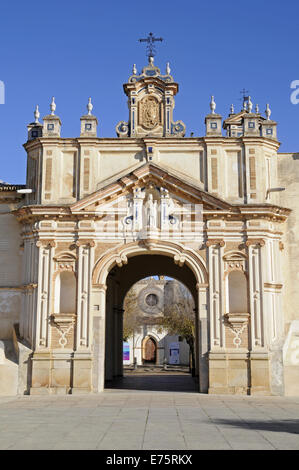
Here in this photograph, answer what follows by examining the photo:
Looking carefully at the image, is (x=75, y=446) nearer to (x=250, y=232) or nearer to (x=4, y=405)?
(x=4, y=405)

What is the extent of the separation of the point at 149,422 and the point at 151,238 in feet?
33.4

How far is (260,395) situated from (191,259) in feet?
18.4

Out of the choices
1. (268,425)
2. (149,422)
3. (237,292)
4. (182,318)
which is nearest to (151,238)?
(237,292)

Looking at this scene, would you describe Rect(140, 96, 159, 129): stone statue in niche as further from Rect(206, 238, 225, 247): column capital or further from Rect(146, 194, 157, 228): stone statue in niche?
Rect(206, 238, 225, 247): column capital

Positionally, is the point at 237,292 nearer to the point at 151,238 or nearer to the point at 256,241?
the point at 256,241

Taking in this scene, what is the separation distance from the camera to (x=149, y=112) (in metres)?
24.7

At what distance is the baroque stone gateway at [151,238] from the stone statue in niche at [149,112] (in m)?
0.04

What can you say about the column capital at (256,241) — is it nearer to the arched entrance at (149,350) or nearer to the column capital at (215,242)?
the column capital at (215,242)

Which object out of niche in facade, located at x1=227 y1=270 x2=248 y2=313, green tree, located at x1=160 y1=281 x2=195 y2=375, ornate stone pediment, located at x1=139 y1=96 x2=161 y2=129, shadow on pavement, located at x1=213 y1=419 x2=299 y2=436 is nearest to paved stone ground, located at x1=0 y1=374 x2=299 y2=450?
shadow on pavement, located at x1=213 y1=419 x2=299 y2=436

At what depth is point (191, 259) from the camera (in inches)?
899

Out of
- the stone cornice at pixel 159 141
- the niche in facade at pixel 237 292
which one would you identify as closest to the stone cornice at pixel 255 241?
the niche in facade at pixel 237 292

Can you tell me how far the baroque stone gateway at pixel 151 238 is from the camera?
21859mm

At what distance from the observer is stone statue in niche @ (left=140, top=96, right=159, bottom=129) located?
80.5 feet
